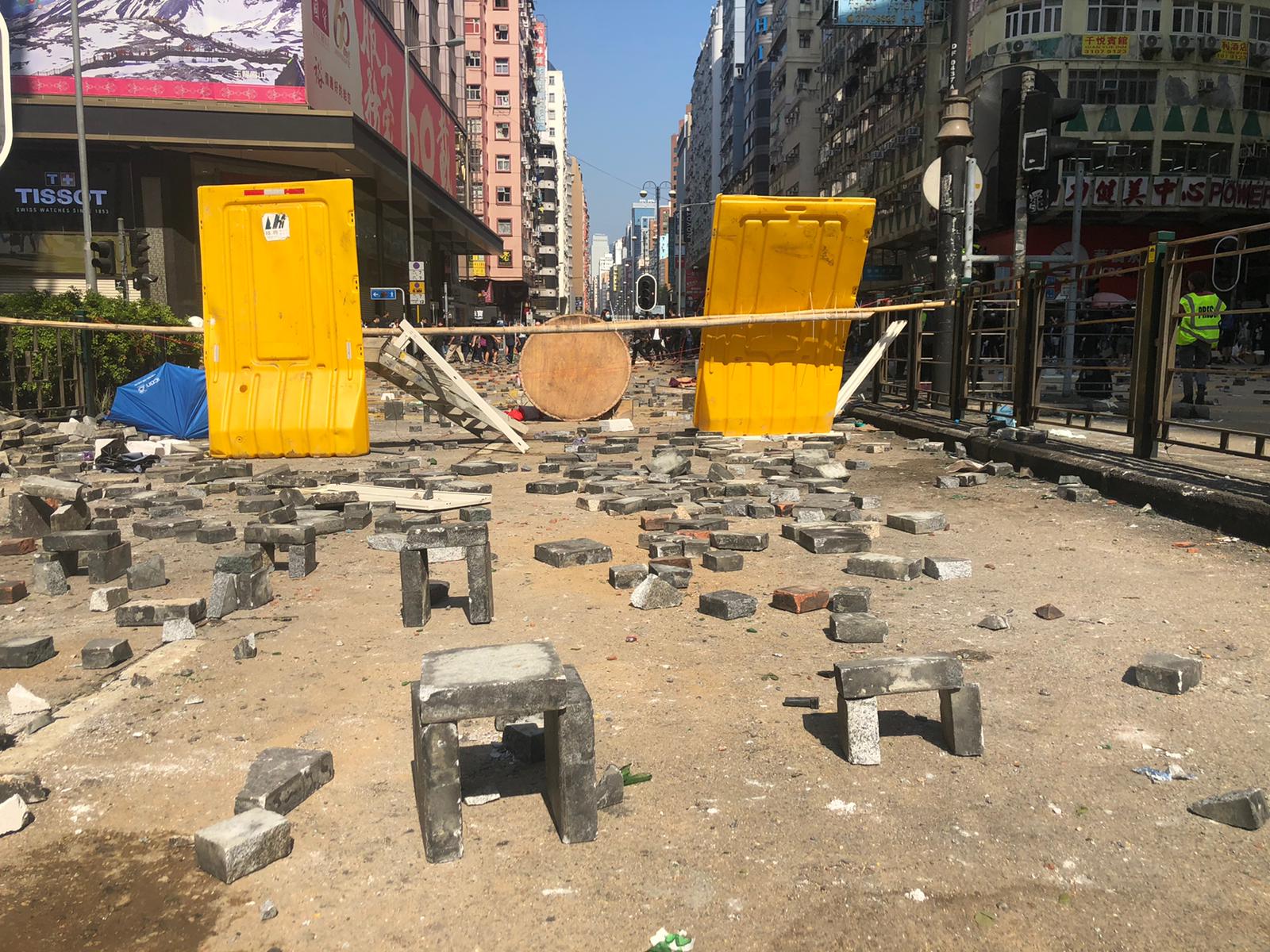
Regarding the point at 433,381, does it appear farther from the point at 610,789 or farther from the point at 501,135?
the point at 501,135

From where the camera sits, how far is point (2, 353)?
40.7 ft

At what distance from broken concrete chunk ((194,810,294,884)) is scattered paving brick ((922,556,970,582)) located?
3392 mm

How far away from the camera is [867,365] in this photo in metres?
11.9

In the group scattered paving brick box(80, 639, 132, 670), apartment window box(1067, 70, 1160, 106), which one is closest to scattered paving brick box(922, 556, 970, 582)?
scattered paving brick box(80, 639, 132, 670)

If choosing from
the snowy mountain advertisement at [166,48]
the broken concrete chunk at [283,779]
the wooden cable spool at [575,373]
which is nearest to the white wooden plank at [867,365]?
the wooden cable spool at [575,373]

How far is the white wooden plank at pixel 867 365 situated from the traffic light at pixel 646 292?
8.98 m

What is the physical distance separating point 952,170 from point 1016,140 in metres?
0.68

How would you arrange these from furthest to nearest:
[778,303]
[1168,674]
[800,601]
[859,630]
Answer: [778,303] < [800,601] < [859,630] < [1168,674]

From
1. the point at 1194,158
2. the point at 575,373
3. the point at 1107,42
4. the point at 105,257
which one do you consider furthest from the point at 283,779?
the point at 1194,158

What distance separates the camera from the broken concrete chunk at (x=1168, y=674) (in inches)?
126

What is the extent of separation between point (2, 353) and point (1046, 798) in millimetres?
13755

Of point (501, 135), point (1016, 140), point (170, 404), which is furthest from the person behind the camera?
point (501, 135)

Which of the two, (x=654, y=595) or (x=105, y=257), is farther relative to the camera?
(x=105, y=257)

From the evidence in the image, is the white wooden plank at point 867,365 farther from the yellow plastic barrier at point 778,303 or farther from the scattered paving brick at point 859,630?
the scattered paving brick at point 859,630
